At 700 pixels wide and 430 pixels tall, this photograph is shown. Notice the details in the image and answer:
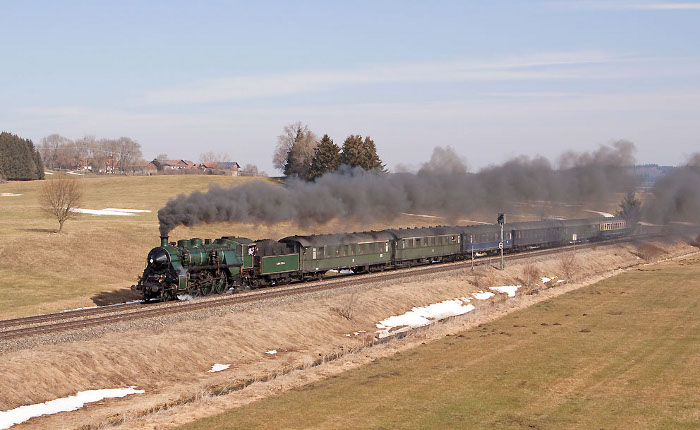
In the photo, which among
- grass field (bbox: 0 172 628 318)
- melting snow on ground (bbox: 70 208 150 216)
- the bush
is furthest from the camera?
melting snow on ground (bbox: 70 208 150 216)

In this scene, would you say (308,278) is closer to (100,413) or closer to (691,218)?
(100,413)

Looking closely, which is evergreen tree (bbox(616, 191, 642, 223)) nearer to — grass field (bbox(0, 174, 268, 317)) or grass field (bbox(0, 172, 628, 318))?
grass field (bbox(0, 172, 628, 318))

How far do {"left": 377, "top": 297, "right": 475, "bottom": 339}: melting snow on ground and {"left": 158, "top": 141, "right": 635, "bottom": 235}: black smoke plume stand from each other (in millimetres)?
12808

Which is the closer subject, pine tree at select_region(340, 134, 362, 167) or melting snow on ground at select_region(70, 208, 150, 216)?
melting snow on ground at select_region(70, 208, 150, 216)

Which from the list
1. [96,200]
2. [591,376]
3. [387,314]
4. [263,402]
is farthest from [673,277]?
[96,200]

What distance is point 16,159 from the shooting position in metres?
156

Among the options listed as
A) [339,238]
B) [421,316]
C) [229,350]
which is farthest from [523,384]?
[339,238]

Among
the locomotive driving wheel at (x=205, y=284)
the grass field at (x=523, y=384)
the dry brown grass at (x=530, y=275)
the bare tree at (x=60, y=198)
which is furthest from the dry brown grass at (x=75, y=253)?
the grass field at (x=523, y=384)

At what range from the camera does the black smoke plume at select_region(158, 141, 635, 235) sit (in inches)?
1681

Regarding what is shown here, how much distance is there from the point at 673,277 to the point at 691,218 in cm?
4436

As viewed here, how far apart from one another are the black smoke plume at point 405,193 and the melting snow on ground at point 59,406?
1760cm

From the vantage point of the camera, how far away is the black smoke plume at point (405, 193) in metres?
42.7

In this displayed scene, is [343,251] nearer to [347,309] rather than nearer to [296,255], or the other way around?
[296,255]

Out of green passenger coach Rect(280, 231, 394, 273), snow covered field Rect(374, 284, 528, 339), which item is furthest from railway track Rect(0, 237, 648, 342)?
snow covered field Rect(374, 284, 528, 339)
